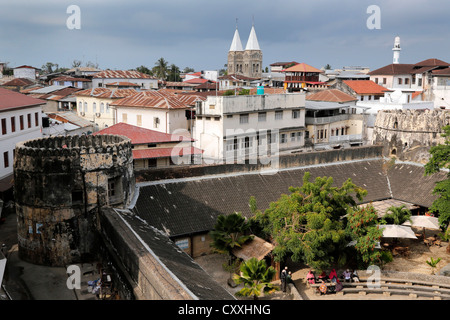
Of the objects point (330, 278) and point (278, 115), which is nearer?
point (330, 278)

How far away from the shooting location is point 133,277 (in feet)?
54.6

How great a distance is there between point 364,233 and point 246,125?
21.9 m

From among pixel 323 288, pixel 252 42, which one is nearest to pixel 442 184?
pixel 323 288

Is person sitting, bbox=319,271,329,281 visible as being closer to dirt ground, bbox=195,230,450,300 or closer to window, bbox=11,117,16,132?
dirt ground, bbox=195,230,450,300

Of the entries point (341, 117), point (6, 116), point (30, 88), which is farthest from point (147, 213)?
point (30, 88)

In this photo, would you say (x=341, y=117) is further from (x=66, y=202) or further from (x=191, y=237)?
(x=66, y=202)

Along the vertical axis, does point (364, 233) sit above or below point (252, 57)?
below

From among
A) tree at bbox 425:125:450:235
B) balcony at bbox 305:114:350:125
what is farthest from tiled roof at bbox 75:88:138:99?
tree at bbox 425:125:450:235

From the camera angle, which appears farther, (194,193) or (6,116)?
(6,116)

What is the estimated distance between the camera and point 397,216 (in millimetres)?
27484

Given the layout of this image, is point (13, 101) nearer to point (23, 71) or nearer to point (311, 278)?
point (311, 278)

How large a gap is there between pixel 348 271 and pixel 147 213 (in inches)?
430

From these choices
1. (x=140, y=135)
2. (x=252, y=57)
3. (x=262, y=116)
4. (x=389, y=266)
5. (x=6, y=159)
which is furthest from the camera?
(x=252, y=57)
